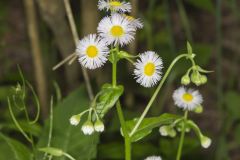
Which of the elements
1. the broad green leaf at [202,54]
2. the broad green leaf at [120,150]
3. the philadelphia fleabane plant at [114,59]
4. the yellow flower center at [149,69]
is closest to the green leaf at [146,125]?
the philadelphia fleabane plant at [114,59]

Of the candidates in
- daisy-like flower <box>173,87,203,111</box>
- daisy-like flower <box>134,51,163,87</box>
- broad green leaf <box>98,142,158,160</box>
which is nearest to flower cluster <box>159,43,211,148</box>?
daisy-like flower <box>173,87,203,111</box>

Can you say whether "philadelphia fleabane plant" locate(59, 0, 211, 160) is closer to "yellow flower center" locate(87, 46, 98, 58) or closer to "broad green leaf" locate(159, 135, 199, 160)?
"yellow flower center" locate(87, 46, 98, 58)

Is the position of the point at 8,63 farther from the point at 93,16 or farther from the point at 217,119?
the point at 217,119

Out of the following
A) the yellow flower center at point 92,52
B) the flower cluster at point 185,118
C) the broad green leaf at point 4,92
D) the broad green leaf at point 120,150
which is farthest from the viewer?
the broad green leaf at point 4,92

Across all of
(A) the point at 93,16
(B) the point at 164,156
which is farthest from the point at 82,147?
(A) the point at 93,16

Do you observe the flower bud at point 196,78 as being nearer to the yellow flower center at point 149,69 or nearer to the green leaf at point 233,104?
the yellow flower center at point 149,69
